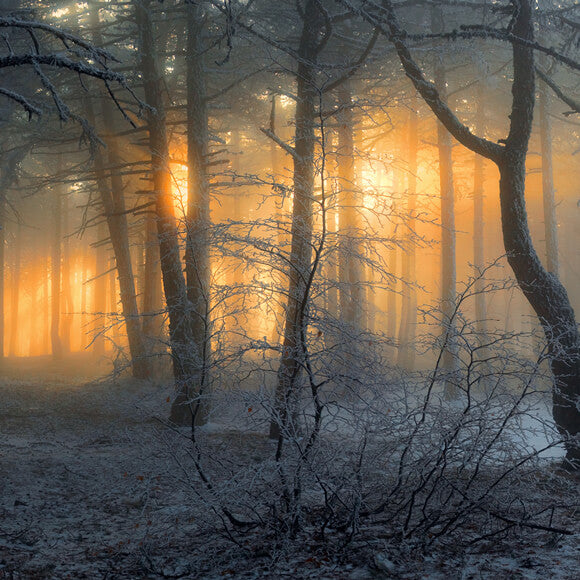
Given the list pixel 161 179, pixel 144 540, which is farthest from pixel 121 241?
pixel 144 540

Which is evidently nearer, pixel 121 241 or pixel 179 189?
pixel 179 189

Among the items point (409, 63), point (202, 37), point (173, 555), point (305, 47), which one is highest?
point (202, 37)

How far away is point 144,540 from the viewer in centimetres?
547

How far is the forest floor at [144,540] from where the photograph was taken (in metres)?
4.50

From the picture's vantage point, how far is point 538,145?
86.6ft

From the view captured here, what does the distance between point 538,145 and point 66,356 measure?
2488 cm

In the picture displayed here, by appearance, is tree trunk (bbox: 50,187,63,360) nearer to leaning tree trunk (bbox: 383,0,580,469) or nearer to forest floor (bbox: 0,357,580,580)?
forest floor (bbox: 0,357,580,580)

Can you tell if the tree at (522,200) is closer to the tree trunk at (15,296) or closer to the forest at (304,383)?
the forest at (304,383)

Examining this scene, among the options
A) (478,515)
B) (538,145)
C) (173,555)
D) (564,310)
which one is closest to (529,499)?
(478,515)

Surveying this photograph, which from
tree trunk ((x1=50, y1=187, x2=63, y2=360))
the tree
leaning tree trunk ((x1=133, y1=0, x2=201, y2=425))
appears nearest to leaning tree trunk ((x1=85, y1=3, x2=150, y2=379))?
leaning tree trunk ((x1=133, y1=0, x2=201, y2=425))

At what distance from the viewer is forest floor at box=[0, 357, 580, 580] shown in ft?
14.8

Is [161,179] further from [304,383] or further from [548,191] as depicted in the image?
[548,191]

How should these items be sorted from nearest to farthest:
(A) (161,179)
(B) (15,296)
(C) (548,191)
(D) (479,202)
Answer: (A) (161,179) → (C) (548,191) → (D) (479,202) → (B) (15,296)

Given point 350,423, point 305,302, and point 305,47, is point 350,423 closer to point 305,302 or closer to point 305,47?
point 305,302
